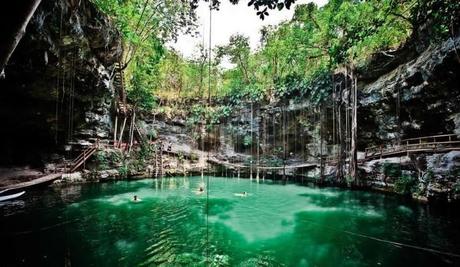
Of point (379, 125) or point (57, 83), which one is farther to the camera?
point (379, 125)

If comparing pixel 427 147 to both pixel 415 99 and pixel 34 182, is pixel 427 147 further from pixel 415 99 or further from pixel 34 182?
pixel 34 182

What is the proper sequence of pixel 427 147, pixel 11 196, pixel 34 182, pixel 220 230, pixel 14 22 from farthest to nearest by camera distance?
pixel 427 147, pixel 34 182, pixel 11 196, pixel 220 230, pixel 14 22

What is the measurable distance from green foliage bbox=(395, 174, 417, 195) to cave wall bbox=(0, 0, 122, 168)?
42.5ft

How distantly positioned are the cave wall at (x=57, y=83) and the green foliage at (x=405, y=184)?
1296 cm

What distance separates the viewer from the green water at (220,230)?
5191 millimetres

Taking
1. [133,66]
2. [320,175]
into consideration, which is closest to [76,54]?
[133,66]

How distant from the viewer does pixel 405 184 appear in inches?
408

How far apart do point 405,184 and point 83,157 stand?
1541cm

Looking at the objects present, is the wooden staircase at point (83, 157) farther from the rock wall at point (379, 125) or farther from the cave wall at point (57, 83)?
the rock wall at point (379, 125)

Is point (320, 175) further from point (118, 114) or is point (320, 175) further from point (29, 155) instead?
point (29, 155)

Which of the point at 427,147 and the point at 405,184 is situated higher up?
the point at 427,147

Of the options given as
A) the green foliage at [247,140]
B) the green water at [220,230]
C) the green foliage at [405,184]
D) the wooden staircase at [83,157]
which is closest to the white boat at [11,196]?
the green water at [220,230]

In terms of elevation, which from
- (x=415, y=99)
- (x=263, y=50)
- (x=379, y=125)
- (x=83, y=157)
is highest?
(x=263, y=50)

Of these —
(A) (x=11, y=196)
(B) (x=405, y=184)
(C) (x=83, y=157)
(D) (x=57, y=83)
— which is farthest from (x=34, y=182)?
(B) (x=405, y=184)
